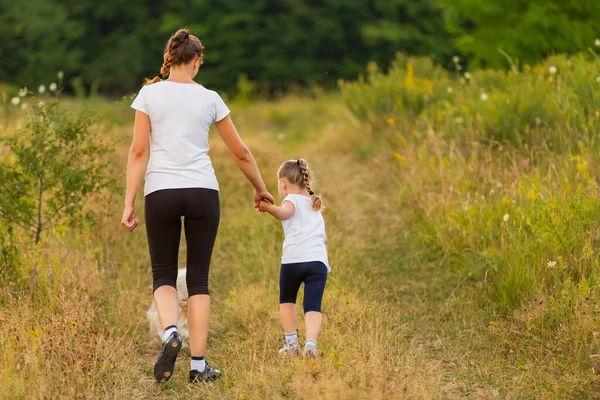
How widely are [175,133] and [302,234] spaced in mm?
1005

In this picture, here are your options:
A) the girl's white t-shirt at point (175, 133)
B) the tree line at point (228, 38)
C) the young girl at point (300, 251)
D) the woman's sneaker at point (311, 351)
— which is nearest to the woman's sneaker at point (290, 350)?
the young girl at point (300, 251)

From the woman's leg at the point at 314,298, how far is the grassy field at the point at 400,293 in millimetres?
196

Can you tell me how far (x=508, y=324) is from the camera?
5250 mm

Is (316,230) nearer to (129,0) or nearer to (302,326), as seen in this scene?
(302,326)

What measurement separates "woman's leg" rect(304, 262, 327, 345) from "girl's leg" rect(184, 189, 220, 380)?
61 cm

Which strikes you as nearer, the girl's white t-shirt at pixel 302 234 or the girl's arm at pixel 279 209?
the girl's arm at pixel 279 209

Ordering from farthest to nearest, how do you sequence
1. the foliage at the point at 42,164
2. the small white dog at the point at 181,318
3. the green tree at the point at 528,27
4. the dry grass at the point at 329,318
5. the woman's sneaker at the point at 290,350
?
the green tree at the point at 528,27 < the foliage at the point at 42,164 < the small white dog at the point at 181,318 < the woman's sneaker at the point at 290,350 < the dry grass at the point at 329,318

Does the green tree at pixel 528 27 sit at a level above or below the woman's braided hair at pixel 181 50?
above

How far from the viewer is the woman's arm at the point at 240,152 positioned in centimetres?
448

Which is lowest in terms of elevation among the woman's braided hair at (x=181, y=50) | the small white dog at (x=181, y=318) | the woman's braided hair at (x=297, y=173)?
the small white dog at (x=181, y=318)

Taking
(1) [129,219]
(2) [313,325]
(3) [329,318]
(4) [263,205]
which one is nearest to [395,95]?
(3) [329,318]

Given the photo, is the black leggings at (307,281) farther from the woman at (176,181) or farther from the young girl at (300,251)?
the woman at (176,181)

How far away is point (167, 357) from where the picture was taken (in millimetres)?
4266

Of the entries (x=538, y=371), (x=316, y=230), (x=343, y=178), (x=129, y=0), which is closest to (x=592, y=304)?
(x=538, y=371)
